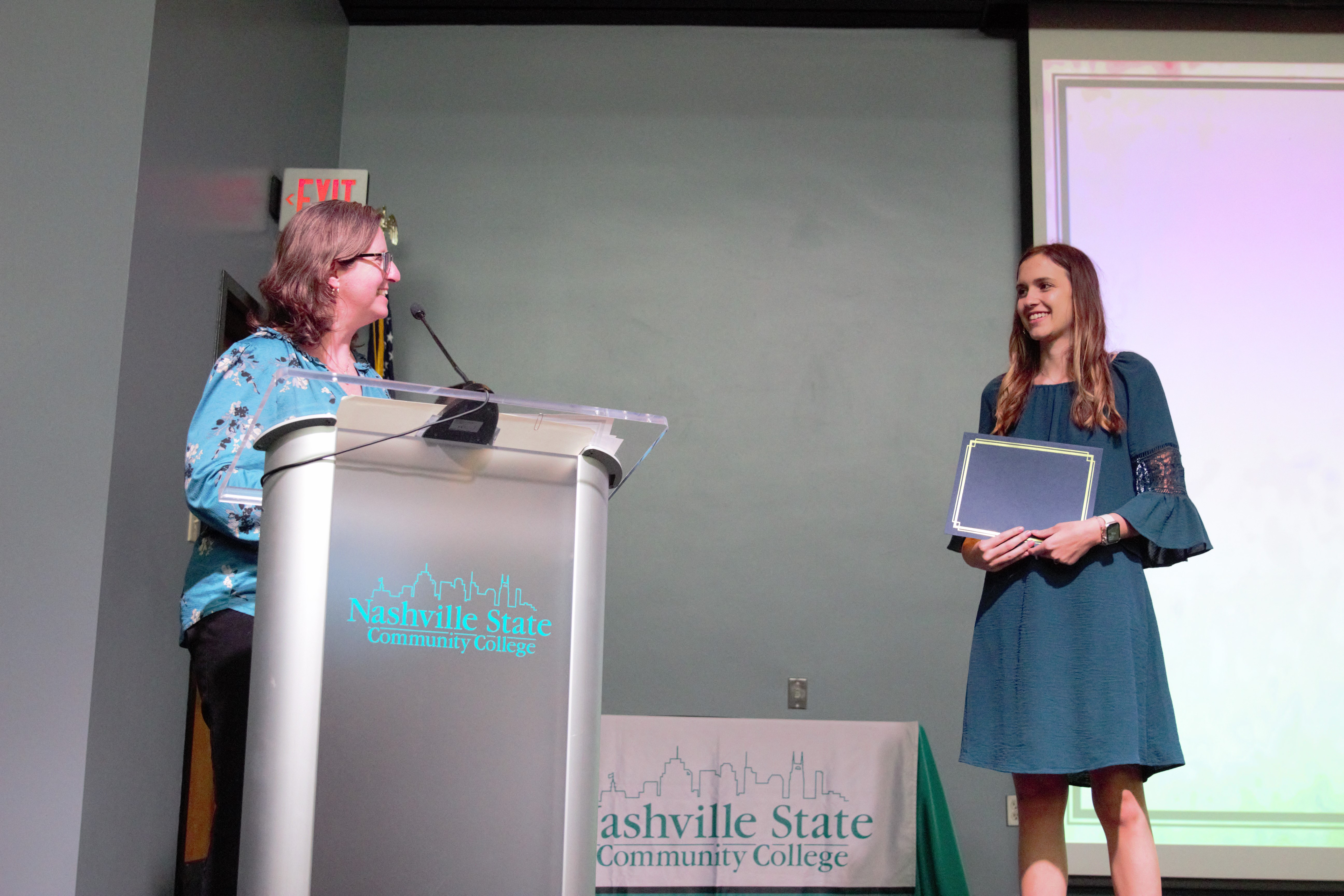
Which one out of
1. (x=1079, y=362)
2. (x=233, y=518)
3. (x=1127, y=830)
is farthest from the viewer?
(x=1079, y=362)

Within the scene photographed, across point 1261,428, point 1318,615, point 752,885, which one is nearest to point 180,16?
point 752,885

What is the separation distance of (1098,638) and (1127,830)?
0.31 m

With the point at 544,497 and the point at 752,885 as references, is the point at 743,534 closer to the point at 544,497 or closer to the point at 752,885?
the point at 752,885

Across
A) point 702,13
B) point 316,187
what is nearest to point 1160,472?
point 316,187

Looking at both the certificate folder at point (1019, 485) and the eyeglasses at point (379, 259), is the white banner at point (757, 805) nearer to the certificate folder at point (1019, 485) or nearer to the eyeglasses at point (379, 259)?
the certificate folder at point (1019, 485)

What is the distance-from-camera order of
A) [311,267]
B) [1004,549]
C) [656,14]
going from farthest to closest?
[656,14]
[1004,549]
[311,267]

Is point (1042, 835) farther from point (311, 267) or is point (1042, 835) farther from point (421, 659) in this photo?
point (311, 267)

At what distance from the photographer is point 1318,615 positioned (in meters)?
3.38

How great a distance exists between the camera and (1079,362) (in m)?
2.10

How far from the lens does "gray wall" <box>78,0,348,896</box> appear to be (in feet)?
7.44

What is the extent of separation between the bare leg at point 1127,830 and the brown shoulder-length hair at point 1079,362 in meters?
0.59

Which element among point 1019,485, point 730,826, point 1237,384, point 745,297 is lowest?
point 730,826

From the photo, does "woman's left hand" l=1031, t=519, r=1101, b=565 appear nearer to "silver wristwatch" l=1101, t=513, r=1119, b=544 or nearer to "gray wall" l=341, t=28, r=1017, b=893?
"silver wristwatch" l=1101, t=513, r=1119, b=544

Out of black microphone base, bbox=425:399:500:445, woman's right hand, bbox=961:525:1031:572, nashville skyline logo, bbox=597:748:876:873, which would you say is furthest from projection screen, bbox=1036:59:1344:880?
black microphone base, bbox=425:399:500:445
